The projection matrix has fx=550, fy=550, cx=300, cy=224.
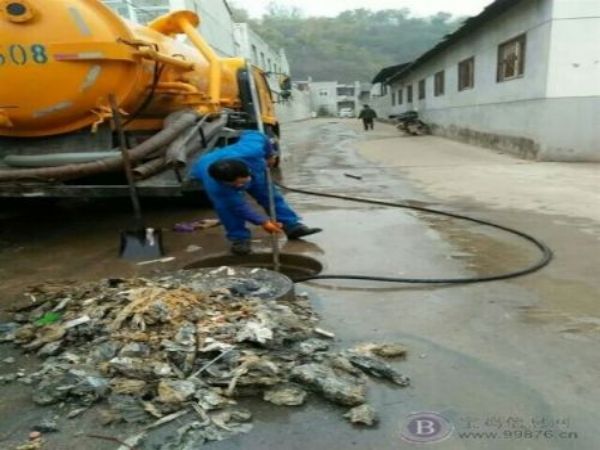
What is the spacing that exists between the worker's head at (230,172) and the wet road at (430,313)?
897 millimetres

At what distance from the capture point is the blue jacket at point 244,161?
15.8ft

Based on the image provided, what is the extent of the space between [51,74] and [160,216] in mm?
2423

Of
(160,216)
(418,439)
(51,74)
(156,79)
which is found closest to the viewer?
(418,439)

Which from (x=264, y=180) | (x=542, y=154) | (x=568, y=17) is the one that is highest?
(x=568, y=17)

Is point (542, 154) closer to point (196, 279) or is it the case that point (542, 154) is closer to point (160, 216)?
point (160, 216)

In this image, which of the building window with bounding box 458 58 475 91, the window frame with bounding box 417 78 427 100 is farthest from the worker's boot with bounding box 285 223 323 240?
the window frame with bounding box 417 78 427 100

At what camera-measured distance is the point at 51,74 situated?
4.97 m

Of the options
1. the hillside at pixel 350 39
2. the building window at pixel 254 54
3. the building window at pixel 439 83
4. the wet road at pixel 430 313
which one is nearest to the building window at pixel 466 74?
the building window at pixel 439 83

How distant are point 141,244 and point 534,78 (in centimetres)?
919

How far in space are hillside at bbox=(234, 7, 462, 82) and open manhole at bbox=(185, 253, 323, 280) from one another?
73.1 metres

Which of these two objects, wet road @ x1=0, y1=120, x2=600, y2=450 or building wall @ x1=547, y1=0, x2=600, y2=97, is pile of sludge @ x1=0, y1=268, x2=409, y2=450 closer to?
wet road @ x1=0, y1=120, x2=600, y2=450

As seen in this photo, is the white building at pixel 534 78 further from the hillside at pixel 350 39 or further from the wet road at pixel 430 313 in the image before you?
the hillside at pixel 350 39

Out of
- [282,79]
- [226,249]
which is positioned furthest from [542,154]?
[226,249]

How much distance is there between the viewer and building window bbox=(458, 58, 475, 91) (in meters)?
15.9
